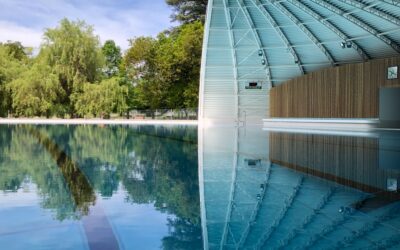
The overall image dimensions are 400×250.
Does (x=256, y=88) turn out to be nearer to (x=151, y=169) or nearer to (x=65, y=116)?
(x=65, y=116)

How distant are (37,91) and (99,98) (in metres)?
5.97

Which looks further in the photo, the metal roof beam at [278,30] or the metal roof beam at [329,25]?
the metal roof beam at [278,30]

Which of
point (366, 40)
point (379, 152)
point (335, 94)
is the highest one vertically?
point (366, 40)

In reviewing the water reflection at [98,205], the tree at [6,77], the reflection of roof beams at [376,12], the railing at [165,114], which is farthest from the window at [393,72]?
the tree at [6,77]

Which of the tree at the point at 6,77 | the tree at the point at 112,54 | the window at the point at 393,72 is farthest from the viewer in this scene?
the tree at the point at 112,54

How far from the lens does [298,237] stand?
3719 millimetres

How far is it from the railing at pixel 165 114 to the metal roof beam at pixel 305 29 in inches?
704

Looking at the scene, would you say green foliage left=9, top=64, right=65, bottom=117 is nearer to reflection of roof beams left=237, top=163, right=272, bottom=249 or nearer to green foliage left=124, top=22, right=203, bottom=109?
green foliage left=124, top=22, right=203, bottom=109

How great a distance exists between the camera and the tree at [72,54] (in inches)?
1730

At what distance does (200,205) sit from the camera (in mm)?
5020

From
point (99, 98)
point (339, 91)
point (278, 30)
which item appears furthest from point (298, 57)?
point (99, 98)

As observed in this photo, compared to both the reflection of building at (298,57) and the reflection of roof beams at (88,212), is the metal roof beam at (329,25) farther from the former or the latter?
the reflection of roof beams at (88,212)

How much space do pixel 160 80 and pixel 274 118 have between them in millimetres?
18521

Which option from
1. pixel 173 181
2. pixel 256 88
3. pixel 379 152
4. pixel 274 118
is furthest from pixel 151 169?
pixel 256 88
